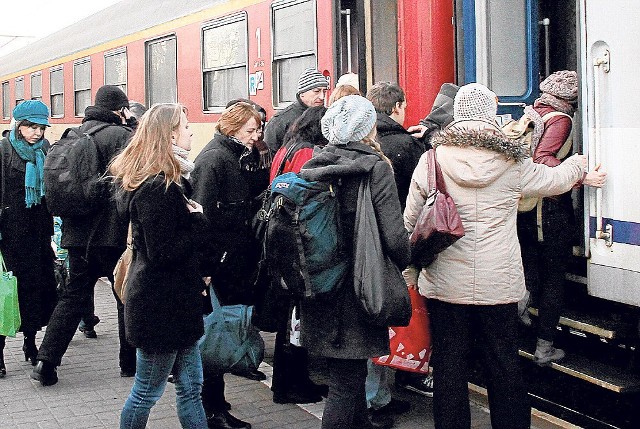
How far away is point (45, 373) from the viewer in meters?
5.85

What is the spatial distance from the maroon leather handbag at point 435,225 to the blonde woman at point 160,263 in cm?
98

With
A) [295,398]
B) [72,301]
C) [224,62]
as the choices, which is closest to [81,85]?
[224,62]

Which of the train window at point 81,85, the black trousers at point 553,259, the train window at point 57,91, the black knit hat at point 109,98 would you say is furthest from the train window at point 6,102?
the black trousers at point 553,259

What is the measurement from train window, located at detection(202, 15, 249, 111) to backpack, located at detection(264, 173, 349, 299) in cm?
503

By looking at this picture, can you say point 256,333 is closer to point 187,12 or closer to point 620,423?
point 620,423

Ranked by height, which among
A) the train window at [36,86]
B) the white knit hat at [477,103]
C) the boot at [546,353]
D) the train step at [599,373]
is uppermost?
the train window at [36,86]

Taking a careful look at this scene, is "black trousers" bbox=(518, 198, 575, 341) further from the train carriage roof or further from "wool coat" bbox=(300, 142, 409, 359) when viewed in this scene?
the train carriage roof

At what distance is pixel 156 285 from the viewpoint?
158 inches

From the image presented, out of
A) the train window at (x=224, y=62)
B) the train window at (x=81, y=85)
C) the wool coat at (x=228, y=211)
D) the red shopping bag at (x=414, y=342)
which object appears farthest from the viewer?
the train window at (x=81, y=85)

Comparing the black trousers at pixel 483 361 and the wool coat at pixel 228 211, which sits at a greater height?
the wool coat at pixel 228 211

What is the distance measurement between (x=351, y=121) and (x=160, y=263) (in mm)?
1040

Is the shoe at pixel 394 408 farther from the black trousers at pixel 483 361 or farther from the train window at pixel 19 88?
the train window at pixel 19 88

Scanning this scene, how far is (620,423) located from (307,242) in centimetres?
224

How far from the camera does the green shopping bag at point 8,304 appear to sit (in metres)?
5.75
